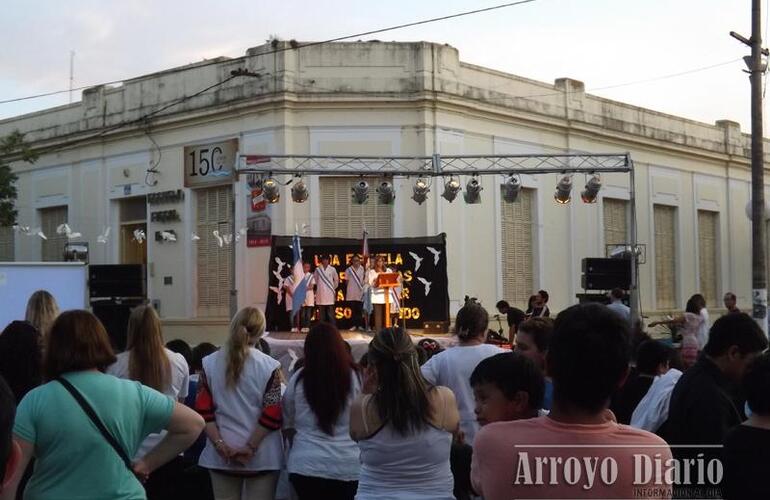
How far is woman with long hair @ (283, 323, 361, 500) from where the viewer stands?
537cm

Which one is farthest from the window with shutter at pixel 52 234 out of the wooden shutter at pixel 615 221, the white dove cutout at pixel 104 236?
the wooden shutter at pixel 615 221

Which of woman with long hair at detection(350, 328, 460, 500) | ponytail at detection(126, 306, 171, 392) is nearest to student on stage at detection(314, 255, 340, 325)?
ponytail at detection(126, 306, 171, 392)

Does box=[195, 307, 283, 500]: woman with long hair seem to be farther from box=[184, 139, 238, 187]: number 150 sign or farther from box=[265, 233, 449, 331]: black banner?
→ box=[184, 139, 238, 187]: number 150 sign

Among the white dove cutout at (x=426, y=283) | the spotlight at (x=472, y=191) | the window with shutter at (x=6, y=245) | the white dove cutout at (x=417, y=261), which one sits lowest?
the white dove cutout at (x=426, y=283)

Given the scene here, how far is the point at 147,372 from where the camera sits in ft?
18.9

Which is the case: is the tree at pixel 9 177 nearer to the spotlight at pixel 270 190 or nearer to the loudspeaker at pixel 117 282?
the loudspeaker at pixel 117 282

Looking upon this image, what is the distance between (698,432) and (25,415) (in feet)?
8.94

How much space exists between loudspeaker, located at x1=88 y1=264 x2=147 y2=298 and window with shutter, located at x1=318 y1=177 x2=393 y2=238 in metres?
5.71

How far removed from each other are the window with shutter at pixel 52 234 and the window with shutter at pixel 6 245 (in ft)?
4.89

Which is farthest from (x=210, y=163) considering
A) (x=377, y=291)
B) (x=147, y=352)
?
(x=147, y=352)

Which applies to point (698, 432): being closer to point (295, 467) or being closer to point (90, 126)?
point (295, 467)

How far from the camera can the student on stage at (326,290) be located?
20.3 m

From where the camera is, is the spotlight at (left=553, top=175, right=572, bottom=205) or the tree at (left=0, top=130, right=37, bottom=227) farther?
the tree at (left=0, top=130, right=37, bottom=227)

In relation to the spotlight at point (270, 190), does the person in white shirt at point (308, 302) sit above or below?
below
